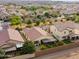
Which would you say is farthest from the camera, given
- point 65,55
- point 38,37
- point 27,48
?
point 38,37

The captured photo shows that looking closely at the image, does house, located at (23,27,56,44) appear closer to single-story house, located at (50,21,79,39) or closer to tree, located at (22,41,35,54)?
single-story house, located at (50,21,79,39)

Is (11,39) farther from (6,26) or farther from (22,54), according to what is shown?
(6,26)

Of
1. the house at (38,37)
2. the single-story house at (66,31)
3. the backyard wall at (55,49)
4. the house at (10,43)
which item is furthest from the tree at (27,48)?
the single-story house at (66,31)

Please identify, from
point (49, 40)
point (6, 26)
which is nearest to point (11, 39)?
point (49, 40)

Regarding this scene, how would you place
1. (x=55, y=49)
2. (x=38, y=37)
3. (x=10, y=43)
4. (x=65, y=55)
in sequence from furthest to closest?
(x=38, y=37)
(x=55, y=49)
(x=10, y=43)
(x=65, y=55)

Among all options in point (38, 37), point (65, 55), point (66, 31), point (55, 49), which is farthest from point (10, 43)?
point (66, 31)

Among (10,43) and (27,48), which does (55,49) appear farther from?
(10,43)

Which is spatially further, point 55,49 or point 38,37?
→ point 38,37

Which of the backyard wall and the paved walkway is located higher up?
the backyard wall

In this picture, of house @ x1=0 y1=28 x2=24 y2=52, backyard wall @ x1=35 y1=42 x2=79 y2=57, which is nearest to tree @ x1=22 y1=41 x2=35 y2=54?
backyard wall @ x1=35 y1=42 x2=79 y2=57

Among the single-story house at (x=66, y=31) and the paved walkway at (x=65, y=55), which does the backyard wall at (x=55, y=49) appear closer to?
the paved walkway at (x=65, y=55)

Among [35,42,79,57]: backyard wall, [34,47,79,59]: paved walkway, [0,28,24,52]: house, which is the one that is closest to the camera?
[34,47,79,59]: paved walkway
